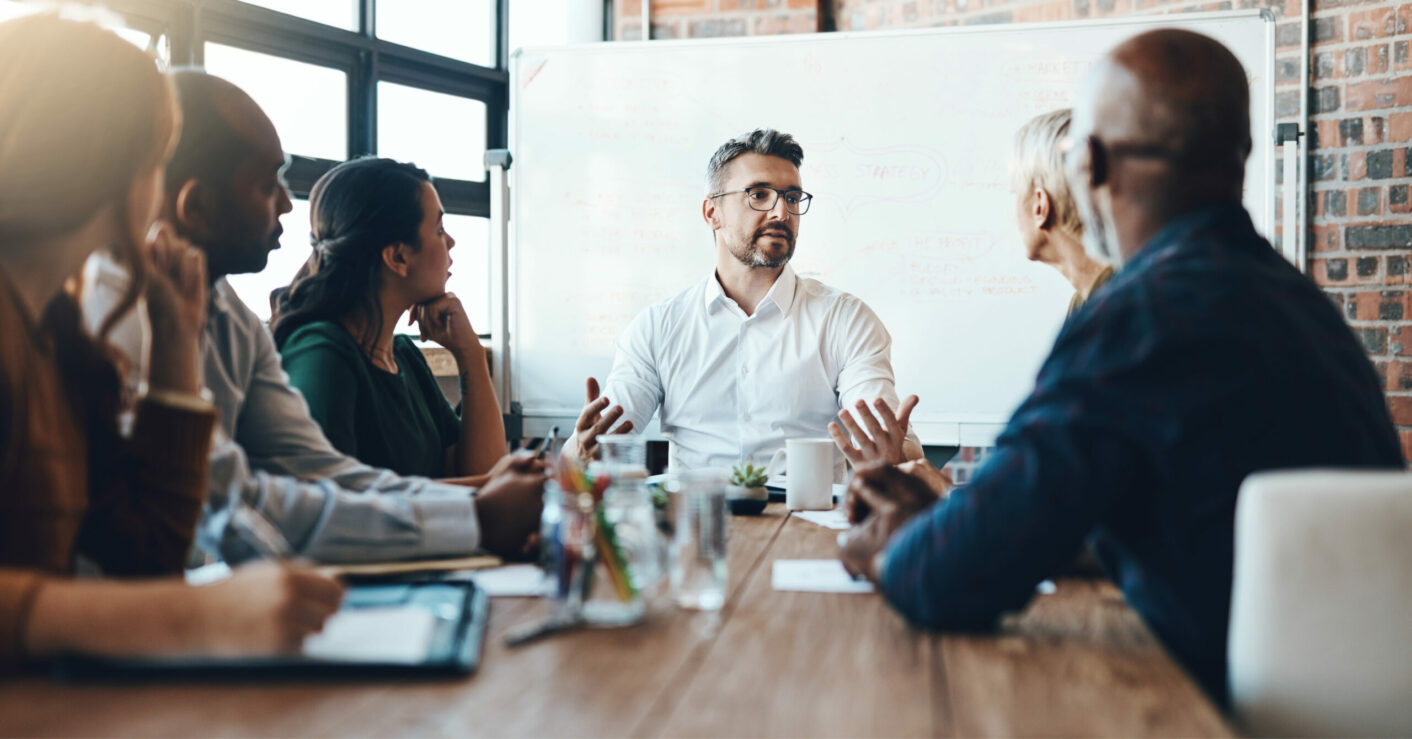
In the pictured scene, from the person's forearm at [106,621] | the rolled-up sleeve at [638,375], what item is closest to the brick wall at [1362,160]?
the rolled-up sleeve at [638,375]

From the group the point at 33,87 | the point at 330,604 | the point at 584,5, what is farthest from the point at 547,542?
the point at 584,5

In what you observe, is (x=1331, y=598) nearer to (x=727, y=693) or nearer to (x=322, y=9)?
(x=727, y=693)

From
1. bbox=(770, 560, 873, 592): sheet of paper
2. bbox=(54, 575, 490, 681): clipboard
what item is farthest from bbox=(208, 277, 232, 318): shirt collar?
bbox=(770, 560, 873, 592): sheet of paper

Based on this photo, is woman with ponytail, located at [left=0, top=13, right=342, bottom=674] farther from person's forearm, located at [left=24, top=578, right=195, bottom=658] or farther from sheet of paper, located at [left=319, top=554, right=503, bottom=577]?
sheet of paper, located at [left=319, top=554, right=503, bottom=577]

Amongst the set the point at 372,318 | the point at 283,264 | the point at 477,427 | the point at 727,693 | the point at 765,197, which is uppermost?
the point at 765,197

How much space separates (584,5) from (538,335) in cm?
132

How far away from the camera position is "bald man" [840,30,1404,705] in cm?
90

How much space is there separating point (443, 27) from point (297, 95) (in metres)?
0.66

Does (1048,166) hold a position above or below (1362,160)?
below

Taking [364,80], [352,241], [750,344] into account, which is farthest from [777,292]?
[364,80]

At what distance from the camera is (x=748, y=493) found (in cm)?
173

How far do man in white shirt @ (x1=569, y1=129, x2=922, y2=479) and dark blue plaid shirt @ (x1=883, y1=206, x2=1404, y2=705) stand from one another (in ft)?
4.94

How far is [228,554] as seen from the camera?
96cm

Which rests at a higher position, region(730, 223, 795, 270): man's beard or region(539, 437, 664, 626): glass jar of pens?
region(730, 223, 795, 270): man's beard
